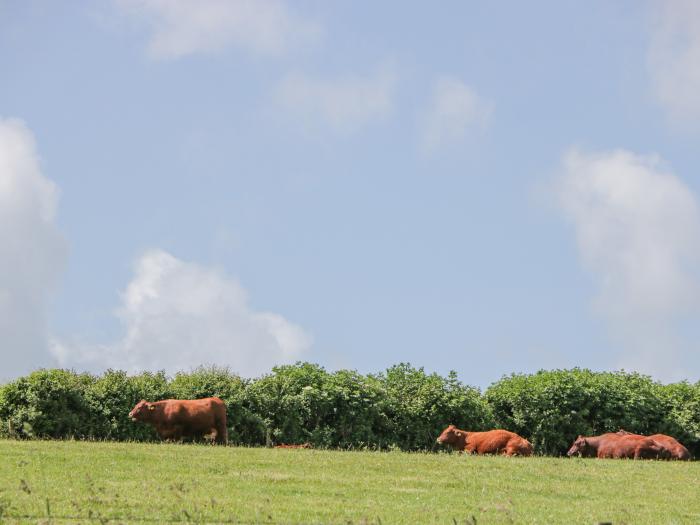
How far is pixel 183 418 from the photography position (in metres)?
26.1

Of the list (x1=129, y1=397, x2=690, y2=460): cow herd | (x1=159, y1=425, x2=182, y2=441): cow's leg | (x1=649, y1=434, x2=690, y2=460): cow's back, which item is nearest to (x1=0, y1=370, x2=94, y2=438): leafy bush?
(x1=129, y1=397, x2=690, y2=460): cow herd

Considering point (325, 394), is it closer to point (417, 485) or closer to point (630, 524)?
point (417, 485)

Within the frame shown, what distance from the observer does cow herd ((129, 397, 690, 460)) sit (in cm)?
2597

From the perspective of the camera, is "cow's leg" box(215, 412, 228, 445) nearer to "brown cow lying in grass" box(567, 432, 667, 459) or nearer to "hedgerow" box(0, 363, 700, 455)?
"hedgerow" box(0, 363, 700, 455)

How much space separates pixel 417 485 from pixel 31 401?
42.8 feet

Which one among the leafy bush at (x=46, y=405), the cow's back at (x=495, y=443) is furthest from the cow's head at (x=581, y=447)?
the leafy bush at (x=46, y=405)

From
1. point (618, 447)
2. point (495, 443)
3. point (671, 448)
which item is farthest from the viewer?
point (671, 448)

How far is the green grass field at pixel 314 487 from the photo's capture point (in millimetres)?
13688

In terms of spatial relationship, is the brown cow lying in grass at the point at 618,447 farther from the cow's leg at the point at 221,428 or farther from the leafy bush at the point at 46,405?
the leafy bush at the point at 46,405

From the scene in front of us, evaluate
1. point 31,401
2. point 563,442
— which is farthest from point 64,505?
point 563,442

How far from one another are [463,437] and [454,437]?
26 cm

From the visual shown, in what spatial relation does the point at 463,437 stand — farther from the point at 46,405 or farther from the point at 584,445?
the point at 46,405

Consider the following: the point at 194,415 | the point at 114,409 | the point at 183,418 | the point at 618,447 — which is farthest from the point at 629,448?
the point at 114,409

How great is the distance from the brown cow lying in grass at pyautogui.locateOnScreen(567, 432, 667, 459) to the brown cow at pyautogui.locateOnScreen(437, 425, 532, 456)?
181 centimetres
